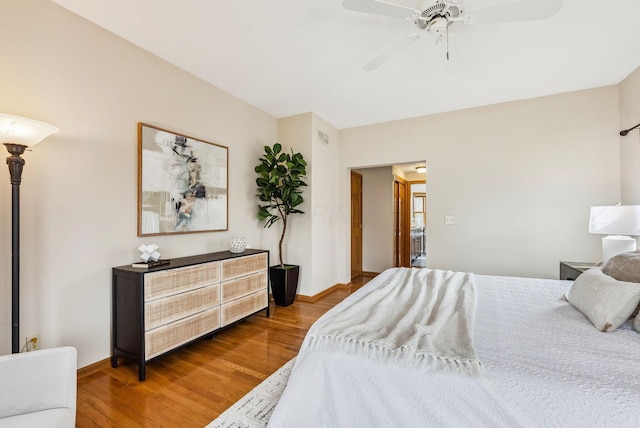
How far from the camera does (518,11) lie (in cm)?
157

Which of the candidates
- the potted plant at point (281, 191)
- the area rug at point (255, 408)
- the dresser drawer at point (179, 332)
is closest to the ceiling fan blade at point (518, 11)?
the potted plant at point (281, 191)

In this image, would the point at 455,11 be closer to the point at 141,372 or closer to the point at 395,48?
the point at 395,48

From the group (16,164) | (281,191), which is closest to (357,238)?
(281,191)

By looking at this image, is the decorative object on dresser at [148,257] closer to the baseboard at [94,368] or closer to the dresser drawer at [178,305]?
the dresser drawer at [178,305]

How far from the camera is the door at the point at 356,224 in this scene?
538 cm

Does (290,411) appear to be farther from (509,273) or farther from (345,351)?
(509,273)

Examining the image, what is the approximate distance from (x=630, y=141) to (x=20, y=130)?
510 centimetres

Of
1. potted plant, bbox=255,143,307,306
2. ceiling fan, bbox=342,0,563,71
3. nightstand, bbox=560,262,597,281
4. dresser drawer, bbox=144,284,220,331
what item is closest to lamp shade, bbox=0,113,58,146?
dresser drawer, bbox=144,284,220,331

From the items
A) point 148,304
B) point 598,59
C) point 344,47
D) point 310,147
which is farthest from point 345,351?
point 598,59

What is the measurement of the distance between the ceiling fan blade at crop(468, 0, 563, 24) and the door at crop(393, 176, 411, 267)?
4005 mm

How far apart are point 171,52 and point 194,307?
2314 millimetres

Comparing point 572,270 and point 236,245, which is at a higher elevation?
point 236,245

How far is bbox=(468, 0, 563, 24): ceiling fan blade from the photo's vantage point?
1480mm

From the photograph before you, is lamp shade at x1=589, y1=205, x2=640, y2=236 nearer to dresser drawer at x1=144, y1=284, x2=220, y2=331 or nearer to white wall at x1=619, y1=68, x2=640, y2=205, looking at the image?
white wall at x1=619, y1=68, x2=640, y2=205
